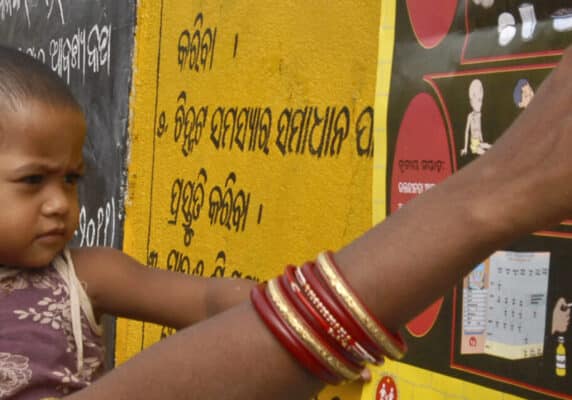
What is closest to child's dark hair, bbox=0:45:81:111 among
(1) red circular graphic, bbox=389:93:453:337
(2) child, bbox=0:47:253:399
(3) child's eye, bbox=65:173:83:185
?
(2) child, bbox=0:47:253:399

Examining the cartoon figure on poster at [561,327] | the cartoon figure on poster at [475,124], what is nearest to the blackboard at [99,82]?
the cartoon figure on poster at [475,124]

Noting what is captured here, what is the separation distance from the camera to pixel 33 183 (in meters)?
1.84

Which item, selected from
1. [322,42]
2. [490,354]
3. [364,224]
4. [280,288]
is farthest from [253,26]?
[280,288]

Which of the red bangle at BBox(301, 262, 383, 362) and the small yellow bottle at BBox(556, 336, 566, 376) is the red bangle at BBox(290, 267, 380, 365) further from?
the small yellow bottle at BBox(556, 336, 566, 376)

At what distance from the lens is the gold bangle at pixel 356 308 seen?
945 mm

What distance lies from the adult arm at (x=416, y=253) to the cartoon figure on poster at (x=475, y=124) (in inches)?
42.6

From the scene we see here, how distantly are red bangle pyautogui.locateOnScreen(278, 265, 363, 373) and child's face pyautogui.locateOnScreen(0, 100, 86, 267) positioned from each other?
0.95 m

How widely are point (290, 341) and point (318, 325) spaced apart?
33mm

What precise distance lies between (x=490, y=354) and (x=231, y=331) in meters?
1.09

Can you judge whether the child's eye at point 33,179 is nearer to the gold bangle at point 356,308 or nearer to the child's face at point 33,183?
the child's face at point 33,183

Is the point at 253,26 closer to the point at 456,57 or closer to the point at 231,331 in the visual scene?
the point at 456,57

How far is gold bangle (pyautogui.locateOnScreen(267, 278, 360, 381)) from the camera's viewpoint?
0.97m

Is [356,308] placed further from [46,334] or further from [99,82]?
[99,82]

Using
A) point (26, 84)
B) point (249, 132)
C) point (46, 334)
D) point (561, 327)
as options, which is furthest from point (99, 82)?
point (561, 327)
